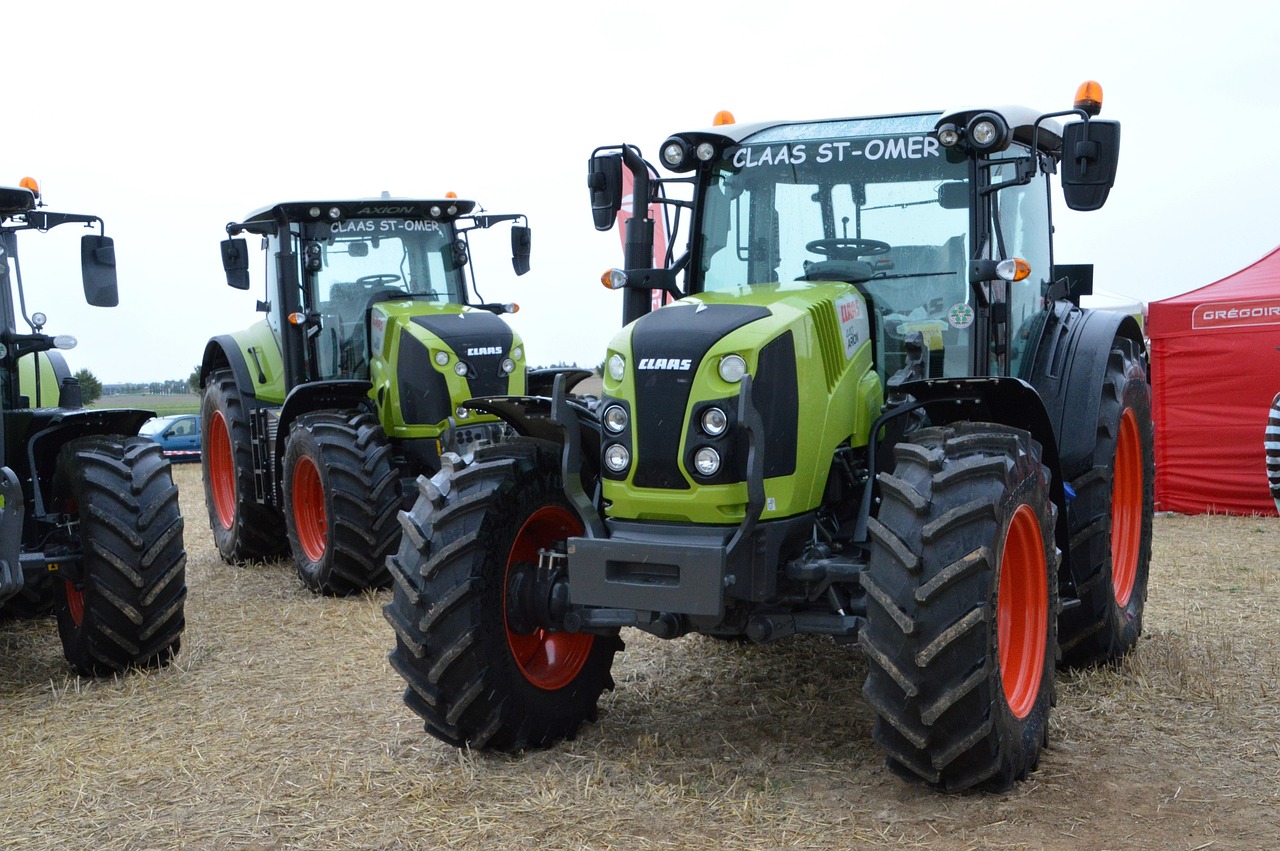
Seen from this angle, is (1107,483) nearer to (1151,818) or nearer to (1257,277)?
(1151,818)

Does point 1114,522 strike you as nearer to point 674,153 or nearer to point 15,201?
point 674,153

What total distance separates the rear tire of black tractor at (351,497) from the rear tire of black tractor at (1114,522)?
4183mm

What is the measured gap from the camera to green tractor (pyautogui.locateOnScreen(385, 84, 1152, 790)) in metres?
4.01

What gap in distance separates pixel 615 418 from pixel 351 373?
5.10m

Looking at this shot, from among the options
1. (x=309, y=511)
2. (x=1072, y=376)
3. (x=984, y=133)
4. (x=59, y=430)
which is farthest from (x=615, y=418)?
(x=309, y=511)

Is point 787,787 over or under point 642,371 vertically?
under

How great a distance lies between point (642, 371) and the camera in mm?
4316

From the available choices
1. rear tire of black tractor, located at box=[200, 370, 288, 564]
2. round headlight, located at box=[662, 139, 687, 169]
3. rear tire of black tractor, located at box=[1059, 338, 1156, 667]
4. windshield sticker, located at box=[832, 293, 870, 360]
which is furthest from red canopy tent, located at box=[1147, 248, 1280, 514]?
rear tire of black tractor, located at box=[200, 370, 288, 564]

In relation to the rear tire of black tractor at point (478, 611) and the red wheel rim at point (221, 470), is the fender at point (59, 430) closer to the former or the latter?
the rear tire of black tractor at point (478, 611)

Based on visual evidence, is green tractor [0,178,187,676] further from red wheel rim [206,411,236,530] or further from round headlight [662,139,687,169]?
red wheel rim [206,411,236,530]

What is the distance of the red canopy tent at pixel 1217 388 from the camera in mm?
11266

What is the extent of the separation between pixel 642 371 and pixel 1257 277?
367 inches

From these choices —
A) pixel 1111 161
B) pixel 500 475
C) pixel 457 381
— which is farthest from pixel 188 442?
pixel 1111 161

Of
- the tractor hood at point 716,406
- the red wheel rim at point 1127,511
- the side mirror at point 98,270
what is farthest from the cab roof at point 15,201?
the red wheel rim at point 1127,511
